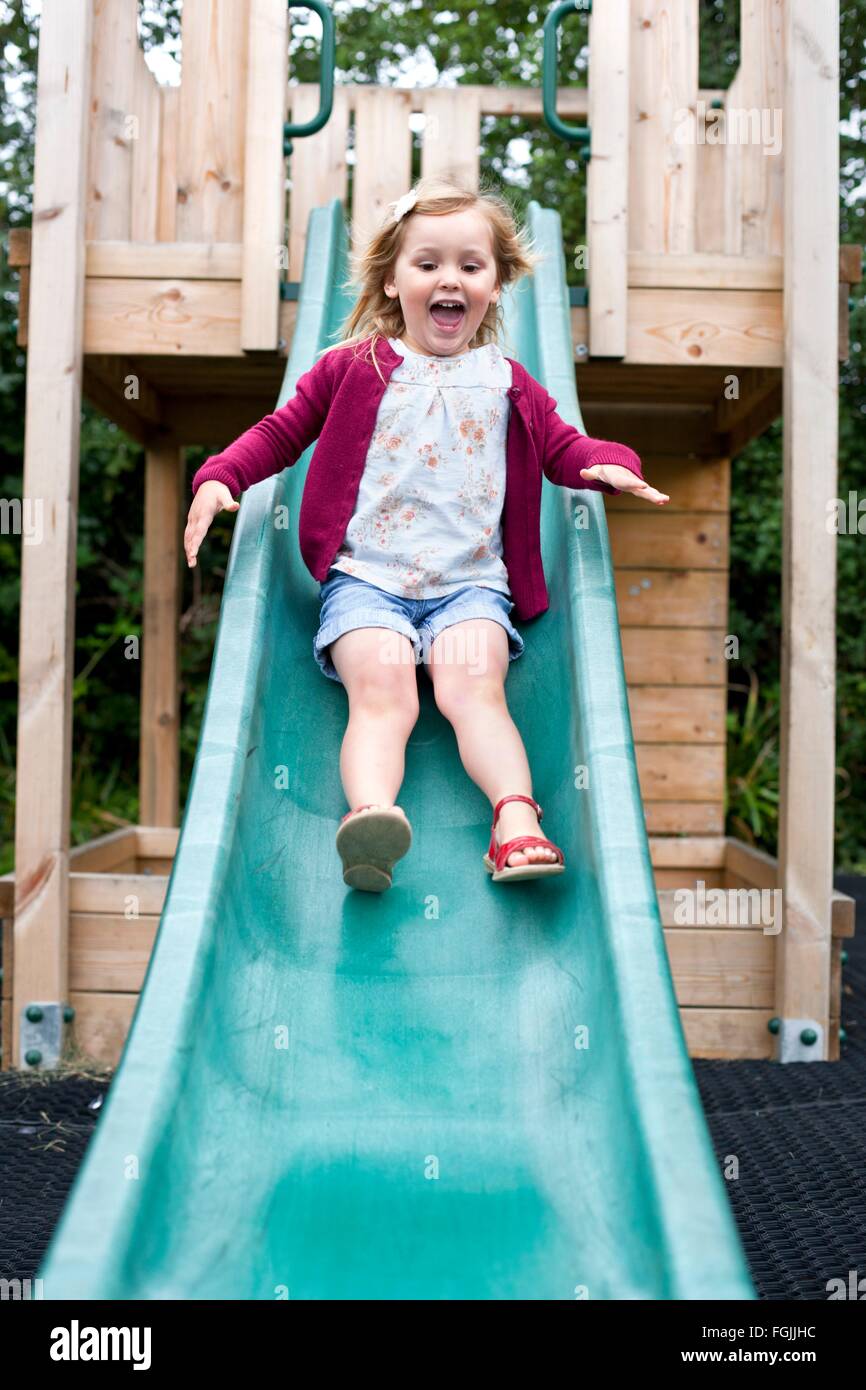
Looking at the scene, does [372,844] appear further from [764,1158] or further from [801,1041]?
[801,1041]

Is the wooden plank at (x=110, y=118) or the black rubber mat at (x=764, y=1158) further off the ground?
the wooden plank at (x=110, y=118)

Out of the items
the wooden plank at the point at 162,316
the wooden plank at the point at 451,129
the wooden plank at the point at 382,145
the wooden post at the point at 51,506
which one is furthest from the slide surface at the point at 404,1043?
the wooden plank at the point at 451,129

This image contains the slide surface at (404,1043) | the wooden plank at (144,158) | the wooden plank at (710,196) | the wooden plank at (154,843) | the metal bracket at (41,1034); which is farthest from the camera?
the wooden plank at (154,843)

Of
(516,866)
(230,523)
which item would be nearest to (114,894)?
(516,866)

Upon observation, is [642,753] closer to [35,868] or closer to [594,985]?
[35,868]

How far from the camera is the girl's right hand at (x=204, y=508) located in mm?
2438

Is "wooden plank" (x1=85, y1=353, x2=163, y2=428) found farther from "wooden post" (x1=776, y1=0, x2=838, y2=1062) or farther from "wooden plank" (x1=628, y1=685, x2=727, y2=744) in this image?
"wooden plank" (x1=628, y1=685, x2=727, y2=744)

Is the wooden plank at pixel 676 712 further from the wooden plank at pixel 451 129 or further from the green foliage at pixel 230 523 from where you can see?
the green foliage at pixel 230 523

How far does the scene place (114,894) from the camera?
3275 mm

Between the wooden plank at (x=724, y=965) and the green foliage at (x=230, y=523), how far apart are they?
12.9ft

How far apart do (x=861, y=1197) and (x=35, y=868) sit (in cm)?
192

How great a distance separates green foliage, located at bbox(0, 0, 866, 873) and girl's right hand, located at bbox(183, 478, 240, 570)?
487 centimetres

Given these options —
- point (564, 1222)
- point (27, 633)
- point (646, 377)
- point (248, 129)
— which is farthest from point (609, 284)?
point (564, 1222)

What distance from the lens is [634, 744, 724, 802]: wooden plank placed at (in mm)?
4910
